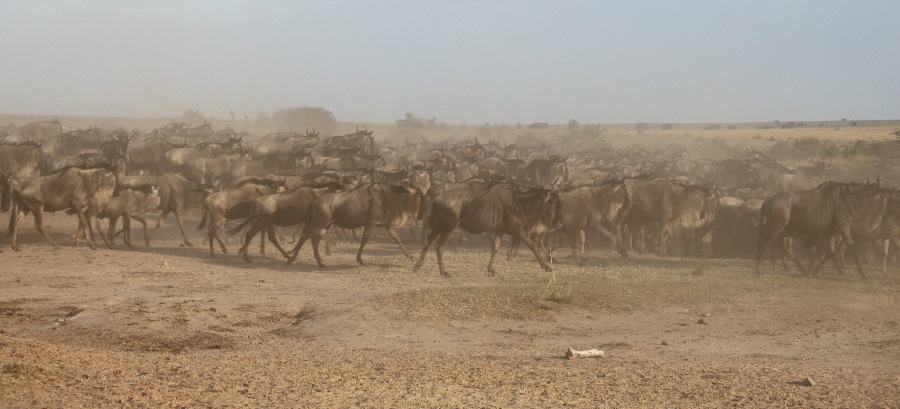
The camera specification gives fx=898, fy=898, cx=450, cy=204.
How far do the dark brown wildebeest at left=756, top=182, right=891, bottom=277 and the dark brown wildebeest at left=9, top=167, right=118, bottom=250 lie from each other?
42.6 feet

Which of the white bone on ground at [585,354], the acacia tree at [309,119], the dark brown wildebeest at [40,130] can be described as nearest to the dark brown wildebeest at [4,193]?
the white bone on ground at [585,354]

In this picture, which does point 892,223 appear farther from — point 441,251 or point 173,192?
point 173,192

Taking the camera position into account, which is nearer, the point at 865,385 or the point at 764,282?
the point at 865,385

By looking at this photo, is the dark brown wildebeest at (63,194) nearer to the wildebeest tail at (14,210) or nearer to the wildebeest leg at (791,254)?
the wildebeest tail at (14,210)

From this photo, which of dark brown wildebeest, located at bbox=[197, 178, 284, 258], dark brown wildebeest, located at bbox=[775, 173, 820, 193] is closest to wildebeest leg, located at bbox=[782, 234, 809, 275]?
dark brown wildebeest, located at bbox=[197, 178, 284, 258]

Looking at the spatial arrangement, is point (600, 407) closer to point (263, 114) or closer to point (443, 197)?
point (443, 197)

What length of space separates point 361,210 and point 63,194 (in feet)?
20.0

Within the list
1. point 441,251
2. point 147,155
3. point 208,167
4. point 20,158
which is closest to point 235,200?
point 441,251

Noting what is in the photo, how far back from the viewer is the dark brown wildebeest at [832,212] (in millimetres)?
16656

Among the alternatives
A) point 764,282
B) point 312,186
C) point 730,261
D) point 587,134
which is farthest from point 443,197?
point 587,134

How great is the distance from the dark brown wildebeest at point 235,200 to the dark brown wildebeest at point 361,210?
1962 mm

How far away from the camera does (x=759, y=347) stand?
9773 millimetres

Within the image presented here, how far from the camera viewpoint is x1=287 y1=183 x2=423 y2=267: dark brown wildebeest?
16328 millimetres

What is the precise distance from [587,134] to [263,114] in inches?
1707
